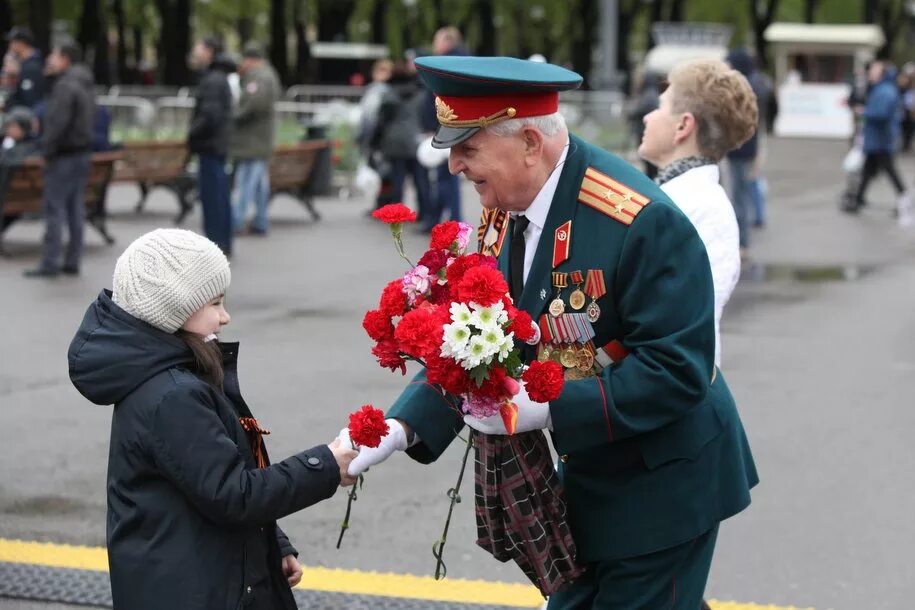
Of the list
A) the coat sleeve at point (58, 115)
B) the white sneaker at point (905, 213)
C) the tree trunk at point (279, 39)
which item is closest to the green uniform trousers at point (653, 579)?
the coat sleeve at point (58, 115)

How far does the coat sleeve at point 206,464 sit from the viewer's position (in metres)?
2.84

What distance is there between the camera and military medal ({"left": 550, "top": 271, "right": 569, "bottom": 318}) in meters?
2.89

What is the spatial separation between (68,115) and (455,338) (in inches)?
358

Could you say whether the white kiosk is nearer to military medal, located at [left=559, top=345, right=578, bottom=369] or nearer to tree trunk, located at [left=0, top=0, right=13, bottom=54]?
tree trunk, located at [left=0, top=0, right=13, bottom=54]

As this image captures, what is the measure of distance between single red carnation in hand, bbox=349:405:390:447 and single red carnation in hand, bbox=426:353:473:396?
0.23 meters

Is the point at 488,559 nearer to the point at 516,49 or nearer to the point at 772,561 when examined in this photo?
the point at 772,561

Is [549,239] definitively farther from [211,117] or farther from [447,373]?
[211,117]

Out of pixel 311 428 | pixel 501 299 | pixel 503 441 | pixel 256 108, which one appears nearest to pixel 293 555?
pixel 503 441

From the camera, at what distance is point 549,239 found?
294cm

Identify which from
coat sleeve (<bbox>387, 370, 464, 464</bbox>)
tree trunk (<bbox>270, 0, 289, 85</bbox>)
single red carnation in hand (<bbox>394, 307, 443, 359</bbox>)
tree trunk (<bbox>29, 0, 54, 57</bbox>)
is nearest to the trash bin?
coat sleeve (<bbox>387, 370, 464, 464</bbox>)

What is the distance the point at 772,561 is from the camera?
516cm

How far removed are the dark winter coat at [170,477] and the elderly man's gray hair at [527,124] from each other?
2.56 feet

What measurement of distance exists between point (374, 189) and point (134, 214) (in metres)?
2.87

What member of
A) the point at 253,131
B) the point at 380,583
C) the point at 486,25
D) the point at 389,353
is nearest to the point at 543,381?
the point at 389,353
